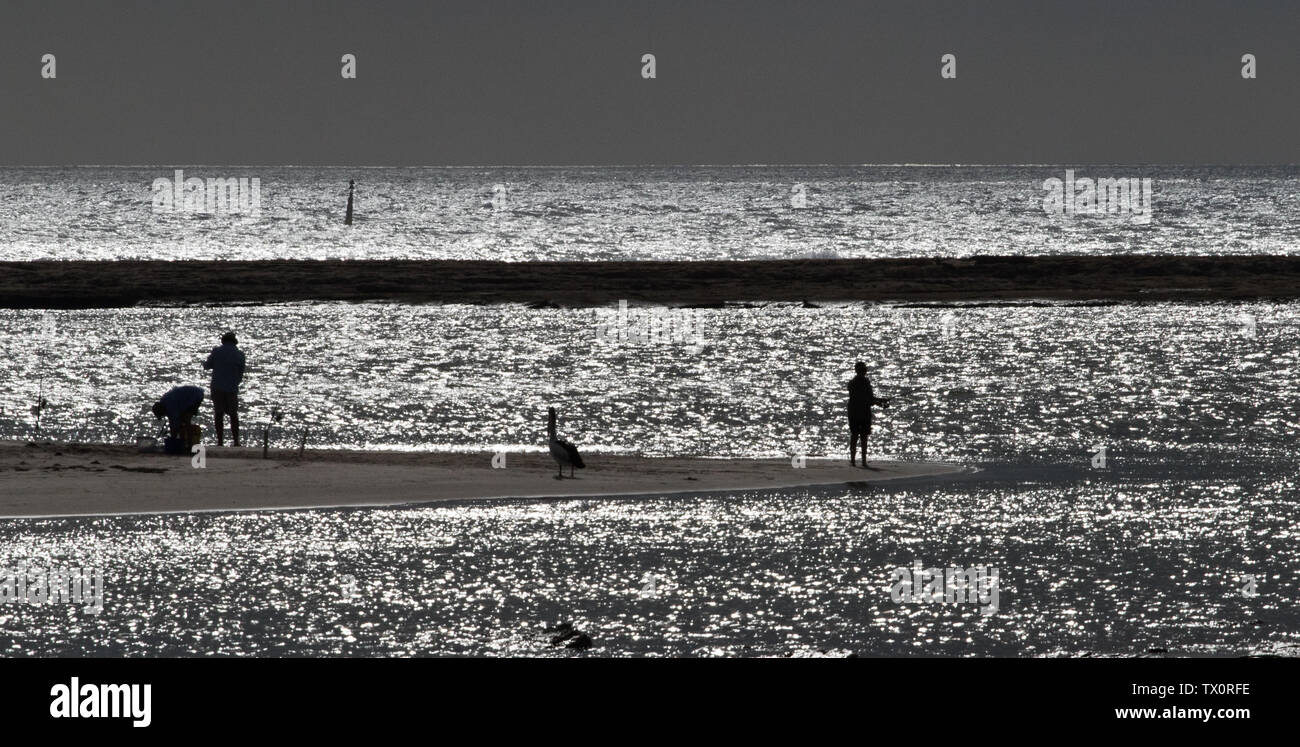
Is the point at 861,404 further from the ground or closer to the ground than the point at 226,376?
closer to the ground

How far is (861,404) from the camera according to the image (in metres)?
24.2

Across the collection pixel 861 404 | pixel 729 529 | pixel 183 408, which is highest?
pixel 183 408

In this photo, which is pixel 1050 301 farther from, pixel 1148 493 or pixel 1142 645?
pixel 1142 645

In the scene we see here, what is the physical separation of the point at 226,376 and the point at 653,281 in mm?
46714

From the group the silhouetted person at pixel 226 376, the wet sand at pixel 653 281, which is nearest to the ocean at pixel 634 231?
the wet sand at pixel 653 281

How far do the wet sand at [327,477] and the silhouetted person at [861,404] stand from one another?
455mm

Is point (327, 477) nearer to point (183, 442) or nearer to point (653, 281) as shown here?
point (183, 442)

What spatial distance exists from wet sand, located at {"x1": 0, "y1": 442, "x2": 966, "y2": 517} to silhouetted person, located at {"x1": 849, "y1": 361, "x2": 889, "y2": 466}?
455 millimetres

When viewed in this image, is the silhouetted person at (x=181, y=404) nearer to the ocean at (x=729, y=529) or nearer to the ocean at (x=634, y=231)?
the ocean at (x=729, y=529)

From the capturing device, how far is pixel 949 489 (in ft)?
76.1

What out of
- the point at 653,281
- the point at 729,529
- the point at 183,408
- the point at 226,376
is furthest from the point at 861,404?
the point at 653,281

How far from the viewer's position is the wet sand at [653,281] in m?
65.4

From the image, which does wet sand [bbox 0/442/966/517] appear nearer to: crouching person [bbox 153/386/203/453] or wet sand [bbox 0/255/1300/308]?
crouching person [bbox 153/386/203/453]

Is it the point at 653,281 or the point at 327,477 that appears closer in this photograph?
the point at 327,477
